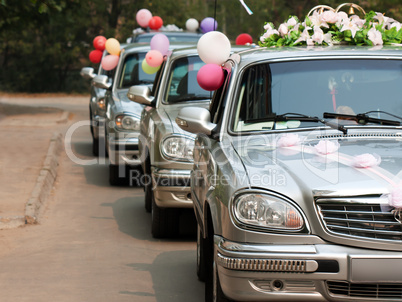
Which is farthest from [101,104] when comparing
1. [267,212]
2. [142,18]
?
[267,212]

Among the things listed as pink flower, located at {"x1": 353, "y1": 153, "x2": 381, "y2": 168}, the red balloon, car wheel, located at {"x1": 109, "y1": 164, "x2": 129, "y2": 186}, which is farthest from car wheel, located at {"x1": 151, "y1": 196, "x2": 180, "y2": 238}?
the red balloon

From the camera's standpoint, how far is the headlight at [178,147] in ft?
26.7

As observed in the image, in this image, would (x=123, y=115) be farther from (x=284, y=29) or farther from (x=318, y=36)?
(x=318, y=36)

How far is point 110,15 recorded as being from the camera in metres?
36.2

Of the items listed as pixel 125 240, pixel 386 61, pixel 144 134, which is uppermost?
pixel 386 61

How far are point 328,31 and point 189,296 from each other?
2466mm

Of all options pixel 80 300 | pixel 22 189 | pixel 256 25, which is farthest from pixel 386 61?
pixel 256 25

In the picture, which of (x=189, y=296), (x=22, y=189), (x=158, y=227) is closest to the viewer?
(x=189, y=296)

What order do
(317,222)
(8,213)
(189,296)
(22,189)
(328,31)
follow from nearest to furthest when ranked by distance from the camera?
(317,222), (189,296), (328,31), (8,213), (22,189)

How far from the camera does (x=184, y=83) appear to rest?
9812mm

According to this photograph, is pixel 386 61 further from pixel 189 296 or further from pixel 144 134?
pixel 144 134

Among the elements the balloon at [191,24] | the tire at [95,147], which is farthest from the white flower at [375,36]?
the balloon at [191,24]

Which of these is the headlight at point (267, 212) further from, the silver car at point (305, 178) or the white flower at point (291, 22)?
the white flower at point (291, 22)

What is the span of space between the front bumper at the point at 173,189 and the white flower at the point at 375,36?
2.30m
